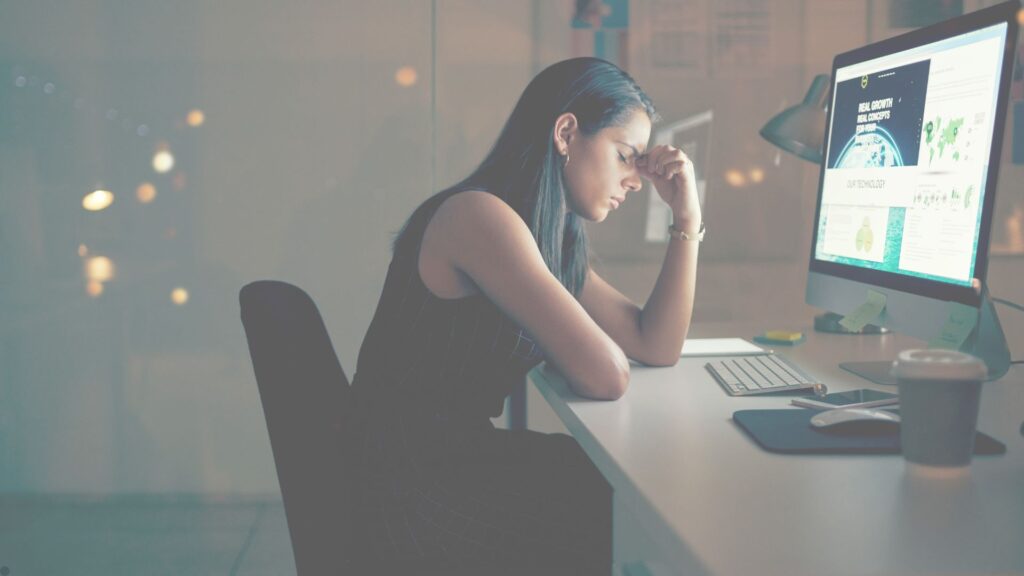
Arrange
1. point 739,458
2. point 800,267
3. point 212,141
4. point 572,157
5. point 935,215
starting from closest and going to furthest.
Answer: point 739,458 < point 935,215 < point 572,157 < point 212,141 < point 800,267

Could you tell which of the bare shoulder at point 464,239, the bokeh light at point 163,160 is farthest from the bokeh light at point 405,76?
the bare shoulder at point 464,239

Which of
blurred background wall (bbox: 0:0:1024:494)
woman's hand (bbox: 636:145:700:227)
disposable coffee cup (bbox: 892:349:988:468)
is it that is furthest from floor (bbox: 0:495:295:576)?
disposable coffee cup (bbox: 892:349:988:468)

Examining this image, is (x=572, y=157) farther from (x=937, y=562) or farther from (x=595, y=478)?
(x=937, y=562)

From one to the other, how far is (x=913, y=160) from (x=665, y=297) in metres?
0.47

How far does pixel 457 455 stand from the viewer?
4.53 feet

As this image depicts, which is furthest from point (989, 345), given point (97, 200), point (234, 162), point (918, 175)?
point (97, 200)

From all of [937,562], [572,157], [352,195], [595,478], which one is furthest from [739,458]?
[352,195]

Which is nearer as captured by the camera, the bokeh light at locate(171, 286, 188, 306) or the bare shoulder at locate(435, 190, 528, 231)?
the bare shoulder at locate(435, 190, 528, 231)

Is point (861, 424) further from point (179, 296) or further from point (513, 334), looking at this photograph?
point (179, 296)

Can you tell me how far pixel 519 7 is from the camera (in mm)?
2787

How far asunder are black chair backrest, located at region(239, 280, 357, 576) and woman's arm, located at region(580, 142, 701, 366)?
2.22 ft

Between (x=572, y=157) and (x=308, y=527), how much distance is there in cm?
79

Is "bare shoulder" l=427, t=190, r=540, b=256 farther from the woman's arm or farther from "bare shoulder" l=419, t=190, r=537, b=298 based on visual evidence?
the woman's arm

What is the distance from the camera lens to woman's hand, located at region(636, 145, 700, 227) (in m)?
1.68
